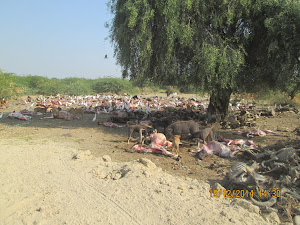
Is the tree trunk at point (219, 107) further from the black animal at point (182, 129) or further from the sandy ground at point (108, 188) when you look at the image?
the sandy ground at point (108, 188)

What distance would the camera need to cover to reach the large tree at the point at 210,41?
8.16 meters

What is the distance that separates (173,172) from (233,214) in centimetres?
193

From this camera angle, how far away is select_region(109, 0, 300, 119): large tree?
8.16 metres

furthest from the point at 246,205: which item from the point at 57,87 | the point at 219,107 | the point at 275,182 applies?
the point at 57,87

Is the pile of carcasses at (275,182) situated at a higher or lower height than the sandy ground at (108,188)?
higher

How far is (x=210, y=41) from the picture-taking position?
8742 mm

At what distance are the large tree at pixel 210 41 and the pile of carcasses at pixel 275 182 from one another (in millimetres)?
3795

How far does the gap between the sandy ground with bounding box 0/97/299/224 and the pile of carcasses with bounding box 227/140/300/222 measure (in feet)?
1.08

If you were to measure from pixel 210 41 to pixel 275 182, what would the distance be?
5.69 m

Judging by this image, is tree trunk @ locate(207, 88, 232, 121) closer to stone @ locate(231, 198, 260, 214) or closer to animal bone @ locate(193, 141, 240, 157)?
animal bone @ locate(193, 141, 240, 157)

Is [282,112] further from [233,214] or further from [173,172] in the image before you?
[233,214]

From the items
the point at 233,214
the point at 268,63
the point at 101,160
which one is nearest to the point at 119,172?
the point at 101,160

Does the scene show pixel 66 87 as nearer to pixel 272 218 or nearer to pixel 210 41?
pixel 210 41

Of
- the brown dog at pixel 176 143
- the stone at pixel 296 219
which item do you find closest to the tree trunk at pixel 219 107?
the brown dog at pixel 176 143
